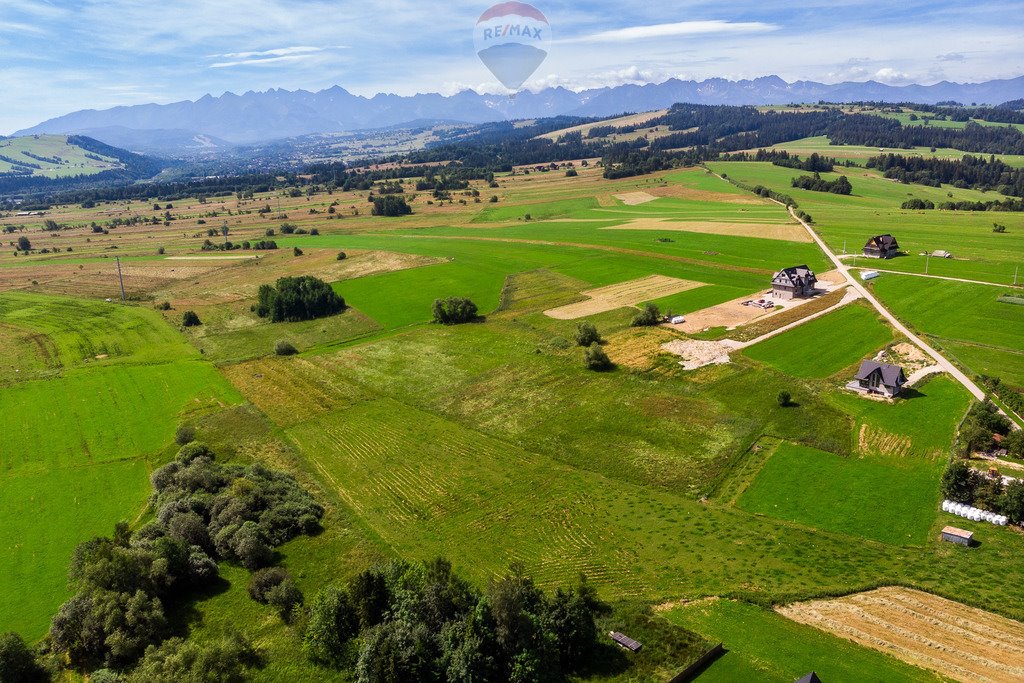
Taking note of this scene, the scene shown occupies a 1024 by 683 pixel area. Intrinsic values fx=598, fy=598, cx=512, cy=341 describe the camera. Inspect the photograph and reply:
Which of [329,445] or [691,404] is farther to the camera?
[691,404]

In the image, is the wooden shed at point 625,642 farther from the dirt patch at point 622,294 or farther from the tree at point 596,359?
the dirt patch at point 622,294

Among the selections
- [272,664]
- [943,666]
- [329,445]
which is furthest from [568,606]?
[329,445]

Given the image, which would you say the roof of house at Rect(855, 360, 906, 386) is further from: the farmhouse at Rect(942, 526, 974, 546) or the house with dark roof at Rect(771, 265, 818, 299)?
the house with dark roof at Rect(771, 265, 818, 299)

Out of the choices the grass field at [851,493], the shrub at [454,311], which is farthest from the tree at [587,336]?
the grass field at [851,493]

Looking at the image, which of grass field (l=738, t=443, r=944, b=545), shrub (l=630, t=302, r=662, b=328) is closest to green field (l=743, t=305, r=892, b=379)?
shrub (l=630, t=302, r=662, b=328)

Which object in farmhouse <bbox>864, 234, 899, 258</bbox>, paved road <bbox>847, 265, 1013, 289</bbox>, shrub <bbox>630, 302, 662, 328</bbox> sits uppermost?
farmhouse <bbox>864, 234, 899, 258</bbox>

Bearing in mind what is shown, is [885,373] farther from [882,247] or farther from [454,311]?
[882,247]

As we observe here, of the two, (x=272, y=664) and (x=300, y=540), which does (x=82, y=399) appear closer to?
(x=300, y=540)
